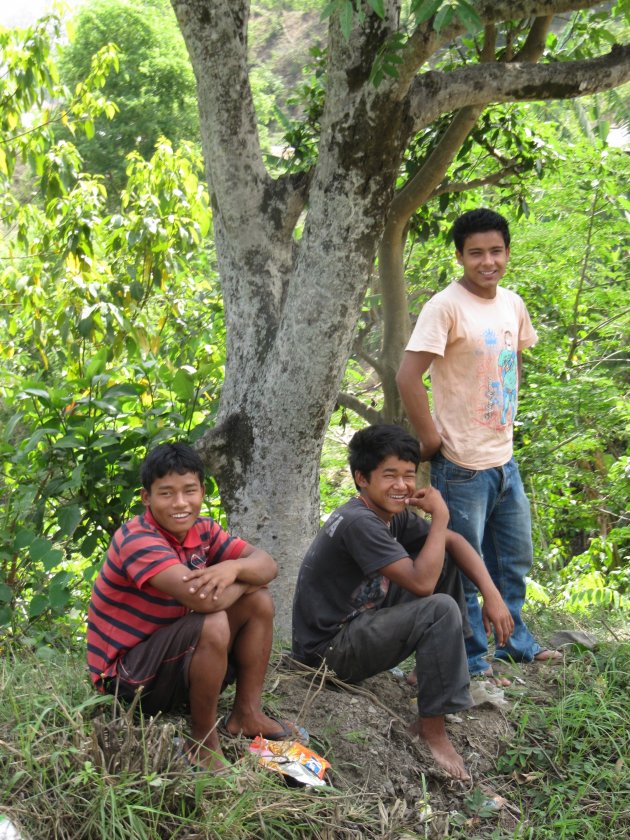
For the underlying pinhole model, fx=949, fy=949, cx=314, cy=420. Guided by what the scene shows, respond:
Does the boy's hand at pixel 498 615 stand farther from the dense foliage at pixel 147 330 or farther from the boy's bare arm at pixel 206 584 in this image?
the dense foliage at pixel 147 330

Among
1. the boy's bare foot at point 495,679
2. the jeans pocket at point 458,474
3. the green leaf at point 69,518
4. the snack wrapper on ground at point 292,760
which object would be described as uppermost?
the jeans pocket at point 458,474

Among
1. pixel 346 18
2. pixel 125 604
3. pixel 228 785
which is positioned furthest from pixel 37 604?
pixel 346 18

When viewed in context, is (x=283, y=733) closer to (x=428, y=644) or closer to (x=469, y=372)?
(x=428, y=644)

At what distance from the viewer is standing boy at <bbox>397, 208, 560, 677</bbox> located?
372 cm

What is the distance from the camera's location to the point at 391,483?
11.3ft

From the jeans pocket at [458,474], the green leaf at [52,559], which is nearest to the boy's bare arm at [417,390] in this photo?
the jeans pocket at [458,474]

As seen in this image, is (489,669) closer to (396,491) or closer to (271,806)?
(396,491)

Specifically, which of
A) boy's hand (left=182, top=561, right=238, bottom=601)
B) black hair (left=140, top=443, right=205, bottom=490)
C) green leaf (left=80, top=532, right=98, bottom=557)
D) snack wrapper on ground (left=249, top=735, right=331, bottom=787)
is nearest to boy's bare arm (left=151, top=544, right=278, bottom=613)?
boy's hand (left=182, top=561, right=238, bottom=601)

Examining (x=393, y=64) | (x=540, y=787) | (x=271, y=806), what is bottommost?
(x=540, y=787)

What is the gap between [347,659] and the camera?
11.4 ft

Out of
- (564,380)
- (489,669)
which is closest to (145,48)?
(564,380)

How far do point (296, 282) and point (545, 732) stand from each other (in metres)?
2.10

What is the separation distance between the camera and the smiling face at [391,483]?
345 centimetres

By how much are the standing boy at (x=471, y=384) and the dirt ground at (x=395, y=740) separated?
35 cm
